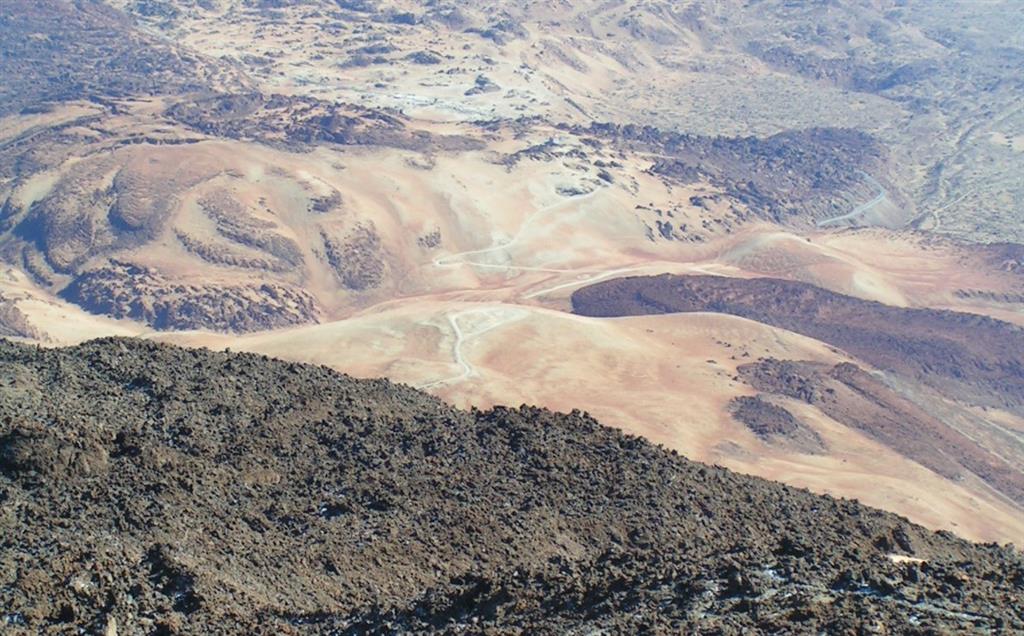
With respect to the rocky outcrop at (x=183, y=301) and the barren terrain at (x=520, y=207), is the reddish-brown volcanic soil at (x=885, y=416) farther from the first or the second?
the rocky outcrop at (x=183, y=301)

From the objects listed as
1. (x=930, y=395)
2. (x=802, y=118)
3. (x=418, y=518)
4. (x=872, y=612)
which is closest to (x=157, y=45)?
(x=802, y=118)

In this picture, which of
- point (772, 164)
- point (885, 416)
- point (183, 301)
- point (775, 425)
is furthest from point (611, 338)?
point (772, 164)

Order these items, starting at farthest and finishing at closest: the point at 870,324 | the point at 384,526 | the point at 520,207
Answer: the point at 520,207 → the point at 870,324 → the point at 384,526

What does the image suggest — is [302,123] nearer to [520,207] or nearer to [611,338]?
[520,207]

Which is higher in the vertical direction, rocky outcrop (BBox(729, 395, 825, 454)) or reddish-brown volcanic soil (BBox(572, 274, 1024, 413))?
rocky outcrop (BBox(729, 395, 825, 454))

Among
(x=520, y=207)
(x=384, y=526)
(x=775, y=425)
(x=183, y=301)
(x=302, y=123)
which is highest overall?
(x=384, y=526)

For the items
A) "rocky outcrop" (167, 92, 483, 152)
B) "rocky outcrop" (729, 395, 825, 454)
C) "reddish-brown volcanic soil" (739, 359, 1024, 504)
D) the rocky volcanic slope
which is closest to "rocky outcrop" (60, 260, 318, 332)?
"rocky outcrop" (167, 92, 483, 152)

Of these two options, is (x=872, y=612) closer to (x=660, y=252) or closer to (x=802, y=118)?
(x=660, y=252)

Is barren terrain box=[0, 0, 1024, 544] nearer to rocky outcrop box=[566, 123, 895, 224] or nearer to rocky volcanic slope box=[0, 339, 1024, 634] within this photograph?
rocky outcrop box=[566, 123, 895, 224]

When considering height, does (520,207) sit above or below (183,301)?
above
